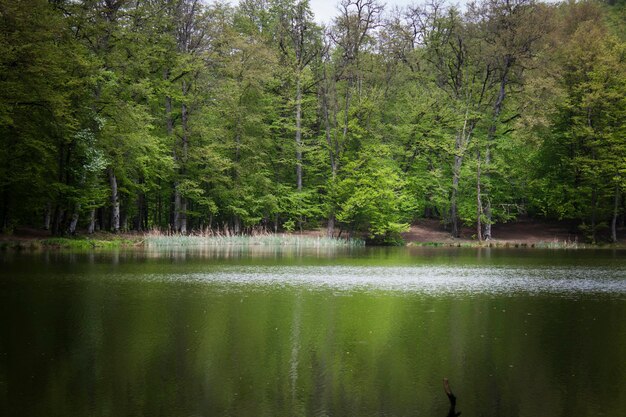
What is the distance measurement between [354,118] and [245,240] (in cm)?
1376

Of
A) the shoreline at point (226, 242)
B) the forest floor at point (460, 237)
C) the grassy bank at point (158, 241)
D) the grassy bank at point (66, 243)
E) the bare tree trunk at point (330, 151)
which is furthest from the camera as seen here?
the bare tree trunk at point (330, 151)

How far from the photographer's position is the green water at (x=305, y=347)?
6.21m

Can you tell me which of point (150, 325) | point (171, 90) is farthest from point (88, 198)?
point (150, 325)

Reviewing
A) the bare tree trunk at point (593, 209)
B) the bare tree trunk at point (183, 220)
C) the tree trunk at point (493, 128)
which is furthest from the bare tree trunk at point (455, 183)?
the bare tree trunk at point (183, 220)

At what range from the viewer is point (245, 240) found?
38.3 m

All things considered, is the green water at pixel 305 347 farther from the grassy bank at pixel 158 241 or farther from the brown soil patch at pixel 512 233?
the brown soil patch at pixel 512 233

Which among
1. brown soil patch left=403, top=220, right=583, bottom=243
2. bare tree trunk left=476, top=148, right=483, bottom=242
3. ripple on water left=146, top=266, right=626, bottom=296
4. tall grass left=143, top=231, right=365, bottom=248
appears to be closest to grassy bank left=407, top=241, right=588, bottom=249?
brown soil patch left=403, top=220, right=583, bottom=243

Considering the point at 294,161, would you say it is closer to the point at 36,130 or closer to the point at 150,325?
the point at 36,130

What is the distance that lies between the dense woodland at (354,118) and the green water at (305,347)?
21611 millimetres

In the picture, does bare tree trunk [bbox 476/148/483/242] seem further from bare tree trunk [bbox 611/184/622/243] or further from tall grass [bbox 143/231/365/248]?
bare tree trunk [bbox 611/184/622/243]

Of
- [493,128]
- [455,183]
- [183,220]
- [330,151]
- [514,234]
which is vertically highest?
[493,128]

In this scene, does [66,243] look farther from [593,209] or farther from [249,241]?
[593,209]

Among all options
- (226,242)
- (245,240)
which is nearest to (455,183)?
(245,240)

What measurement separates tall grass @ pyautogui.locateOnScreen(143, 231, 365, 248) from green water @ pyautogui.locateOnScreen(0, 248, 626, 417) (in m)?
17.8
